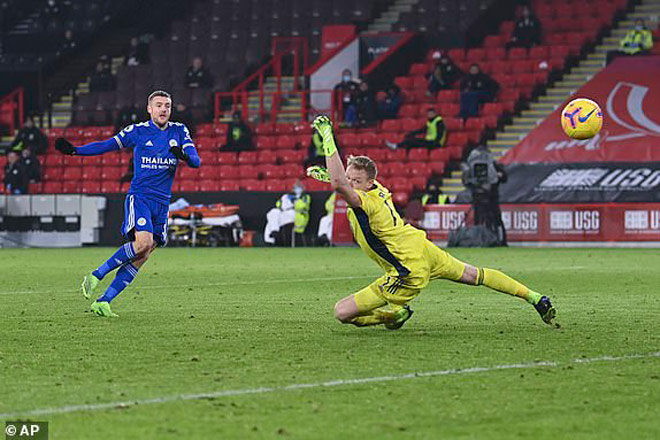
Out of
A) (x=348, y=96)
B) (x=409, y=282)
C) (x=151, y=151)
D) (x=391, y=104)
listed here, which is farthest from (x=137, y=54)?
(x=409, y=282)

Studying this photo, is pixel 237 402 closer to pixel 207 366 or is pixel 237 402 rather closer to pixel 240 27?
pixel 207 366

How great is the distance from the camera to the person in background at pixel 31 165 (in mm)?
32688

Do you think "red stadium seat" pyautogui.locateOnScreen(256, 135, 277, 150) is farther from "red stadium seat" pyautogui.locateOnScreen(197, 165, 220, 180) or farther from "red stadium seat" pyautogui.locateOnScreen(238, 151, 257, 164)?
"red stadium seat" pyautogui.locateOnScreen(197, 165, 220, 180)

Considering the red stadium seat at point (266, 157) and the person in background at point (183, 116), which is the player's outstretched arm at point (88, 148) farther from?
the person in background at point (183, 116)

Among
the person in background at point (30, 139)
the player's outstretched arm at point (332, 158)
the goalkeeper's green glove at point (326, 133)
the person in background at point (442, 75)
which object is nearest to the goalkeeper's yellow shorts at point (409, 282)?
the player's outstretched arm at point (332, 158)

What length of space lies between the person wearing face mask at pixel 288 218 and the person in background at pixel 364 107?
12.4 feet

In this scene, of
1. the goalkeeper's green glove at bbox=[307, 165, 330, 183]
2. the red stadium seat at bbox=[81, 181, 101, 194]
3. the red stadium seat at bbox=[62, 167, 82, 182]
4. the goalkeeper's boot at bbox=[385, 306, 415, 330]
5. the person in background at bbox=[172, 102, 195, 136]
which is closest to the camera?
the goalkeeper's green glove at bbox=[307, 165, 330, 183]

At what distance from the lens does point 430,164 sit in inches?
1196

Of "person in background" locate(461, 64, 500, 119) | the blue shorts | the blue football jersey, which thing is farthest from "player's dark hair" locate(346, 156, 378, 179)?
"person in background" locate(461, 64, 500, 119)

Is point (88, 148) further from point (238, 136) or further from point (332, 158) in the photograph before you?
point (238, 136)

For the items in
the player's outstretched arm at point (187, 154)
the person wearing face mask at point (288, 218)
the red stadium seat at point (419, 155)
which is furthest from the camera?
the red stadium seat at point (419, 155)

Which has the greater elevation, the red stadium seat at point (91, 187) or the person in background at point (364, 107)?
the person in background at point (364, 107)

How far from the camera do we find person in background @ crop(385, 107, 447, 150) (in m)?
30.3

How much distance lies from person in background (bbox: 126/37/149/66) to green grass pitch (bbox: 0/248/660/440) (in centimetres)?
2373
